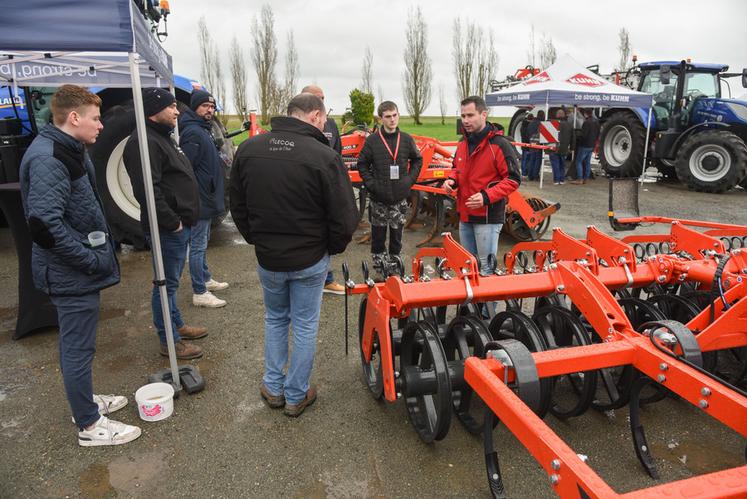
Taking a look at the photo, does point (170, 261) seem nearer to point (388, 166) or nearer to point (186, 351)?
point (186, 351)

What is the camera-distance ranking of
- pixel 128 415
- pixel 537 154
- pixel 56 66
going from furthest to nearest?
pixel 537 154, pixel 56 66, pixel 128 415

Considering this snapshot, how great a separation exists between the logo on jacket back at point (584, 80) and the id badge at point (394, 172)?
789 centimetres

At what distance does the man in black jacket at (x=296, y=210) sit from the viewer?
248 cm

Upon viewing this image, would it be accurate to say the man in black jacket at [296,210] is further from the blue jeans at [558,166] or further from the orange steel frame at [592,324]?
the blue jeans at [558,166]

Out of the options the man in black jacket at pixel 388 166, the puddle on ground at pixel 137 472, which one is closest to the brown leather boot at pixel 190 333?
the puddle on ground at pixel 137 472

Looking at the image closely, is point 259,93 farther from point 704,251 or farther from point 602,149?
point 704,251

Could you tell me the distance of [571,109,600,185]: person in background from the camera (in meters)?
11.1

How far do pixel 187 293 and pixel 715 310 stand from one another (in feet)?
13.2

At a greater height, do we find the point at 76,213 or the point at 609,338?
the point at 76,213

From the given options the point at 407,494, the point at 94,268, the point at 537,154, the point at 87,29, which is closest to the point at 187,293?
the point at 94,268

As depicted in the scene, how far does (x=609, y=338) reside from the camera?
89.7 inches

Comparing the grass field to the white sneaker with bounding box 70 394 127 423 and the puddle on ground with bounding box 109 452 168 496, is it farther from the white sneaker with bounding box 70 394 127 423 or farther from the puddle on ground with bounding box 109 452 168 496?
the puddle on ground with bounding box 109 452 168 496

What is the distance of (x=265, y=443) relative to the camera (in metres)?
2.61

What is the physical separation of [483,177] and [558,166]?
28.3 ft
